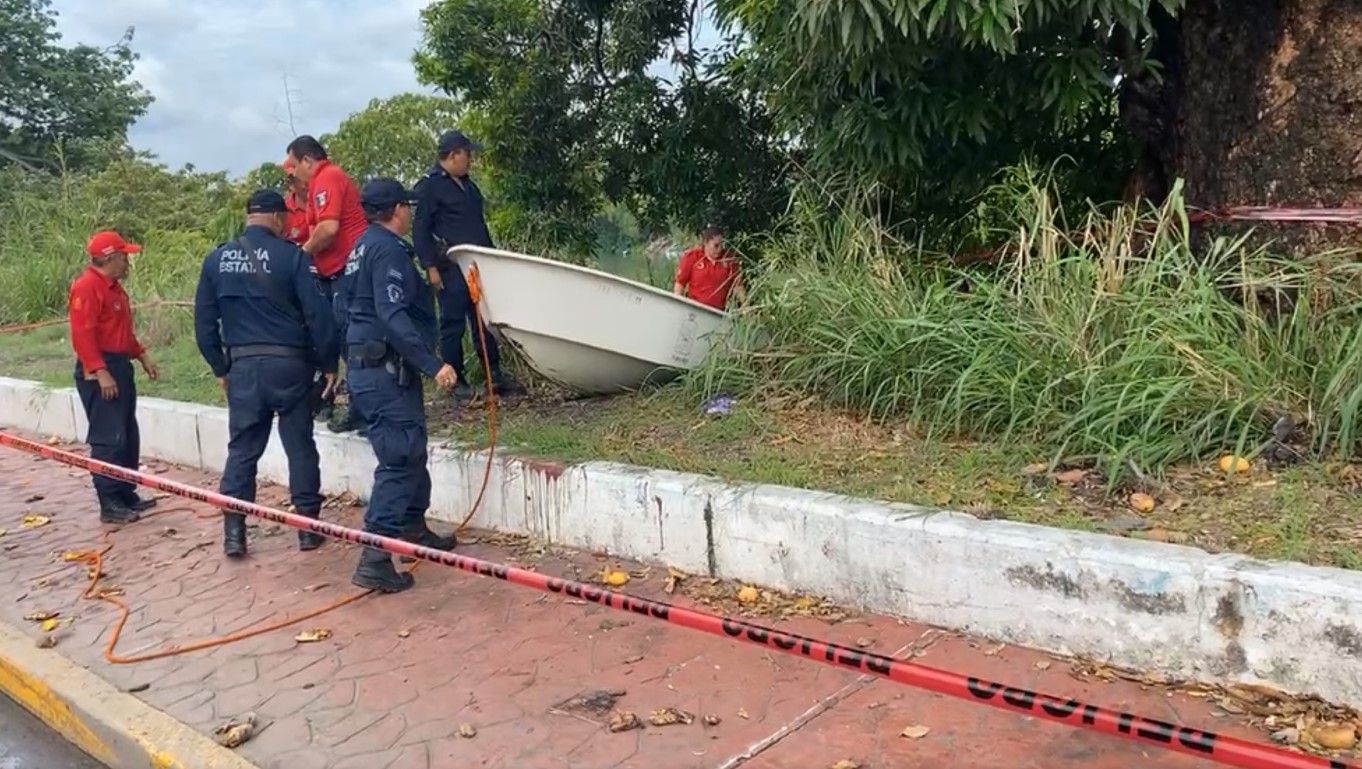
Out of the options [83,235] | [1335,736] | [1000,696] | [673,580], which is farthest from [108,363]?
[83,235]

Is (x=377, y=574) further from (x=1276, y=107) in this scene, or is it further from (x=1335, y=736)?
(x=1276, y=107)

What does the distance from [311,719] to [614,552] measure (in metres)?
1.68

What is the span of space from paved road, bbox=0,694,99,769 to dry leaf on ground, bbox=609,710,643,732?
1878 millimetres

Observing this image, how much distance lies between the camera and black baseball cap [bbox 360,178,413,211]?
16.7 feet

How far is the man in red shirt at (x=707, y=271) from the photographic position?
805cm

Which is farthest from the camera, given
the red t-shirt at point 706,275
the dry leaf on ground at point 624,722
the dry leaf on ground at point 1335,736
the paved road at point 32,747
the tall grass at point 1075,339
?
the red t-shirt at point 706,275

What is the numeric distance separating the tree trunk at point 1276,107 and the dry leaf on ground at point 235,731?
4.80m

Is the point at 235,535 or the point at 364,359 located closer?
the point at 364,359

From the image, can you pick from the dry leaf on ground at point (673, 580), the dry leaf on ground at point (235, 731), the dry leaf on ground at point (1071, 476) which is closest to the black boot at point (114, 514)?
the dry leaf on ground at point (235, 731)

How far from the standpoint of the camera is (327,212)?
21.2 ft

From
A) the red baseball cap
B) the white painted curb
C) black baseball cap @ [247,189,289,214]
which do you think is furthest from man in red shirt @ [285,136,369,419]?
the white painted curb

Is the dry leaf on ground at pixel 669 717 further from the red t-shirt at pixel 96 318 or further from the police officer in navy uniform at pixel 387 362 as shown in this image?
the red t-shirt at pixel 96 318

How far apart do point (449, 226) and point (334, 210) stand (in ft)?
2.28

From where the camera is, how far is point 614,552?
5207 mm
